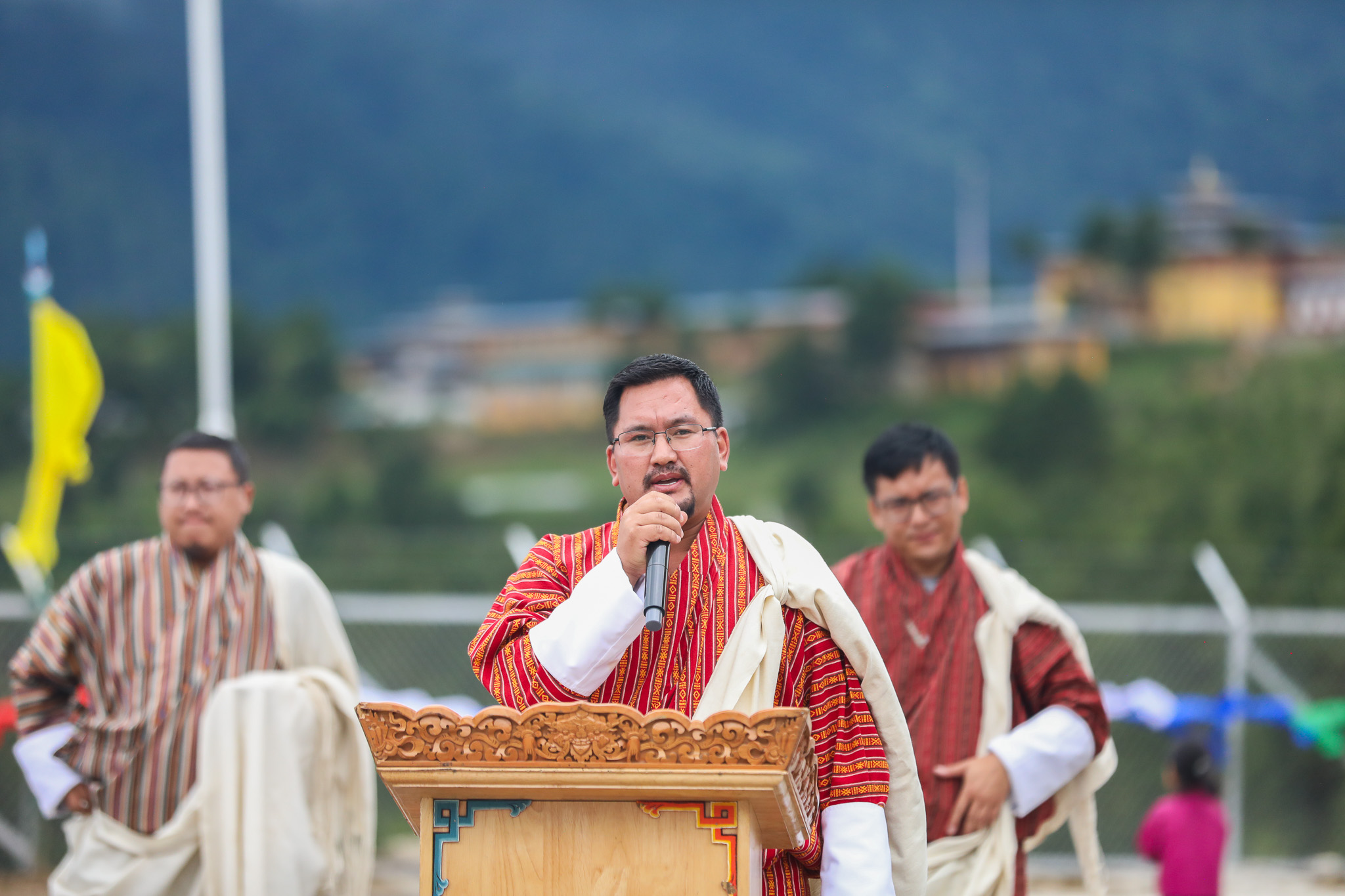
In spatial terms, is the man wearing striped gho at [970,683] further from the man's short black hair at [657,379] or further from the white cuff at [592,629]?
the white cuff at [592,629]

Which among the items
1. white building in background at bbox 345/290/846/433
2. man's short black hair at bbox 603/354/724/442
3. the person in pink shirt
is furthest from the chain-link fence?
white building in background at bbox 345/290/846/433

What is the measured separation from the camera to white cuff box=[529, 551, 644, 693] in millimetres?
2854

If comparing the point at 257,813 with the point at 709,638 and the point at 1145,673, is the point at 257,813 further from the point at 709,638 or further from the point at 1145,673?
the point at 1145,673

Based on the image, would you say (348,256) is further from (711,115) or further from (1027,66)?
(1027,66)

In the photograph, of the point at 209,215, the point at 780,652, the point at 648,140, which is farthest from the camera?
the point at 648,140

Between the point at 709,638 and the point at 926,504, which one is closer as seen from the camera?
the point at 709,638

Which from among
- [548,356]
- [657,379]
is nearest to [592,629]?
[657,379]

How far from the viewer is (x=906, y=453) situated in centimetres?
455

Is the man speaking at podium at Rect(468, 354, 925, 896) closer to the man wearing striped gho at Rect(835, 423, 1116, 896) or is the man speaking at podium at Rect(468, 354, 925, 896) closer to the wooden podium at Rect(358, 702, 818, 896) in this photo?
the wooden podium at Rect(358, 702, 818, 896)

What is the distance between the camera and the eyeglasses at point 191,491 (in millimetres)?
5031

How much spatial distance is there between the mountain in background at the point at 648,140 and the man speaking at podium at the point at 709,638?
1781 inches

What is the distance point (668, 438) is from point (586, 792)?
74 cm

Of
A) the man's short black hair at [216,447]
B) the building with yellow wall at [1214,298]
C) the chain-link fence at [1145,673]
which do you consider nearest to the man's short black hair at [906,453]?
the man's short black hair at [216,447]

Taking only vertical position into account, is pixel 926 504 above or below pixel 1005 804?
above
